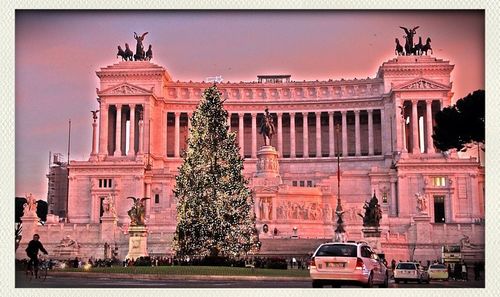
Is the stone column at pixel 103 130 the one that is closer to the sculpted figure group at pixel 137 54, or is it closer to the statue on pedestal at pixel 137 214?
the sculpted figure group at pixel 137 54

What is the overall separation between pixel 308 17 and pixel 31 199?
27.6 m

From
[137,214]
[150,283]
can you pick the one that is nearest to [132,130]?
[137,214]

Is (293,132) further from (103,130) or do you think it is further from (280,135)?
(103,130)

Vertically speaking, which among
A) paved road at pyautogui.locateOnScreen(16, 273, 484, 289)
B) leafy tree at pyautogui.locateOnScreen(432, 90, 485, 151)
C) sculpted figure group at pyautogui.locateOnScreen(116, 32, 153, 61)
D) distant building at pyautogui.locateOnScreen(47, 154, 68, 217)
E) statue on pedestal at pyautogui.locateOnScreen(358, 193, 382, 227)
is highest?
sculpted figure group at pyautogui.locateOnScreen(116, 32, 153, 61)

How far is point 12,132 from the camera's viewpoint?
30.9 metres

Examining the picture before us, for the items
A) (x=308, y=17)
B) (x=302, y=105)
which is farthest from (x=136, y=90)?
(x=308, y=17)

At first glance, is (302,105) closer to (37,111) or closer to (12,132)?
(37,111)

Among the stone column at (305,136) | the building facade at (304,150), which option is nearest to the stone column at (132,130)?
the building facade at (304,150)

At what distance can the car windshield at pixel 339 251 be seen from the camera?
25.6 meters

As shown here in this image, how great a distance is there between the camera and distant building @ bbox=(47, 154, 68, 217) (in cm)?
7938

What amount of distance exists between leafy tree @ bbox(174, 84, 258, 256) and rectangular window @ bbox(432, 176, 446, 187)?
3398 centimetres

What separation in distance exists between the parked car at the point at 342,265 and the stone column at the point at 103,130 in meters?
55.5

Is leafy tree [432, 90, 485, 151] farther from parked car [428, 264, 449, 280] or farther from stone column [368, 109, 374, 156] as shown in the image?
stone column [368, 109, 374, 156]

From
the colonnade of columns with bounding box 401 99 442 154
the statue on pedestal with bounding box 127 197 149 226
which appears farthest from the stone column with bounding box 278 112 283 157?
the statue on pedestal with bounding box 127 197 149 226
